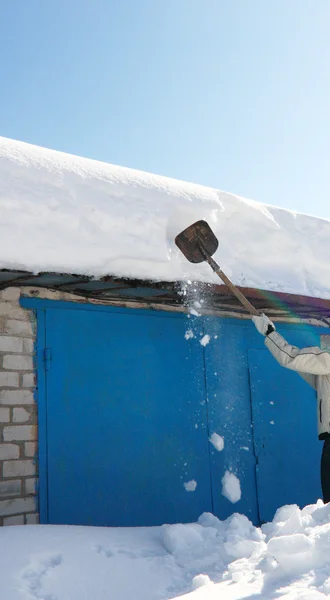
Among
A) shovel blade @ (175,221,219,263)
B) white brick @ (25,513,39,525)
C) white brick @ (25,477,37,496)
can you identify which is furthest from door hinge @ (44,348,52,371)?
shovel blade @ (175,221,219,263)

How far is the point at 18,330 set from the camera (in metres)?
4.64

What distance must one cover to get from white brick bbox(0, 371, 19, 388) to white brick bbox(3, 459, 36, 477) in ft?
1.82

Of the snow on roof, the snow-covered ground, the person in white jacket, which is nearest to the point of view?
the snow-covered ground

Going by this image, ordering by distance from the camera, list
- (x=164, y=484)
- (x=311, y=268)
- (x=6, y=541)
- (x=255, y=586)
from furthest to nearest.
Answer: (x=311, y=268)
(x=164, y=484)
(x=6, y=541)
(x=255, y=586)

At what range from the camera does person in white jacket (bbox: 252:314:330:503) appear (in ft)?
14.9

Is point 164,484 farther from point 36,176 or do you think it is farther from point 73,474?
point 36,176

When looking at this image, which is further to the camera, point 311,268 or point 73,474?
point 311,268

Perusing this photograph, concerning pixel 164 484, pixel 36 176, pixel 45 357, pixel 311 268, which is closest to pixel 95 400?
pixel 45 357

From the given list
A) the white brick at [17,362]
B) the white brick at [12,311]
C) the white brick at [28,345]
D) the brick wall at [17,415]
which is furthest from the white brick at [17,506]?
the white brick at [12,311]

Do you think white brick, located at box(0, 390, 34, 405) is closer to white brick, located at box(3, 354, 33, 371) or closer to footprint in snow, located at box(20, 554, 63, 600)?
white brick, located at box(3, 354, 33, 371)

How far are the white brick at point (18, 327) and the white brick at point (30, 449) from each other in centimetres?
83

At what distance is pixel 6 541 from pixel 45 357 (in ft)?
6.23

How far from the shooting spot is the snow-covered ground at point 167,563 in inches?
98.3

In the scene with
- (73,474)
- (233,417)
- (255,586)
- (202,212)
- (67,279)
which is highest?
(202,212)
